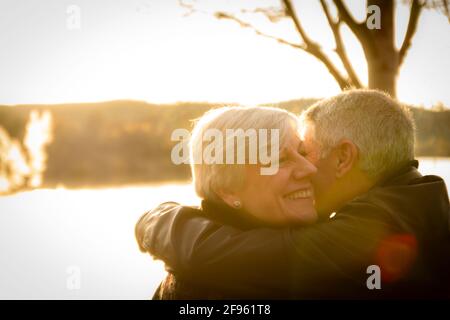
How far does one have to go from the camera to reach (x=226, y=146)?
70.3 inches

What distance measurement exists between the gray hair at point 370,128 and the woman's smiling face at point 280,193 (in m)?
0.19

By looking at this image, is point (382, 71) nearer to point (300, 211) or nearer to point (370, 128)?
point (370, 128)

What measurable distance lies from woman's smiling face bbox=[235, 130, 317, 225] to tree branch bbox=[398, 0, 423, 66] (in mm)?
1480

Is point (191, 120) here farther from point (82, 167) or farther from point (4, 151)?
point (82, 167)

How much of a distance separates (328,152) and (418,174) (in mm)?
353

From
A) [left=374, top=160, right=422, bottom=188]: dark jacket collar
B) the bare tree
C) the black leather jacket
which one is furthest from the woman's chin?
the bare tree

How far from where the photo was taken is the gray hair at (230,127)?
1786mm

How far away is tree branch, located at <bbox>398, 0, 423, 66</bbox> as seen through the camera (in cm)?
299

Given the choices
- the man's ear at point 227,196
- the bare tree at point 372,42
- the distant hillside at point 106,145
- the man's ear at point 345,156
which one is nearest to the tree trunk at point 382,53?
the bare tree at point 372,42

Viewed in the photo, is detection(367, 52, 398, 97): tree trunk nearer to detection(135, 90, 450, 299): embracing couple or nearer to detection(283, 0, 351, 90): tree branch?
detection(283, 0, 351, 90): tree branch

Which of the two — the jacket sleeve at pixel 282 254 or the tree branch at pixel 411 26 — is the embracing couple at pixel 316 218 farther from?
the tree branch at pixel 411 26

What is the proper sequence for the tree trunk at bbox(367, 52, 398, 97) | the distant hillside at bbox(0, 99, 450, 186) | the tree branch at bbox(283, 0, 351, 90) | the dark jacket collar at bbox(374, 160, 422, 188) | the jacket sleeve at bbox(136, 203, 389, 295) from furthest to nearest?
Answer: the distant hillside at bbox(0, 99, 450, 186), the tree branch at bbox(283, 0, 351, 90), the tree trunk at bbox(367, 52, 398, 97), the dark jacket collar at bbox(374, 160, 422, 188), the jacket sleeve at bbox(136, 203, 389, 295)
